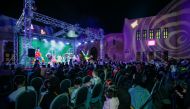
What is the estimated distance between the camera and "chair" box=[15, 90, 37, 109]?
3.95 m

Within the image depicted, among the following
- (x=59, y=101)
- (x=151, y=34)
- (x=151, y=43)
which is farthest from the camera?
(x=151, y=34)

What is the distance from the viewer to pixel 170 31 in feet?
94.4

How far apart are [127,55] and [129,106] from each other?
29.6 m

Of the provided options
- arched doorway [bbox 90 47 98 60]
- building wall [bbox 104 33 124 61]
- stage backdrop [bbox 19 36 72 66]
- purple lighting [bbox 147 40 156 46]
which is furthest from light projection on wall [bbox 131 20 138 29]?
stage backdrop [bbox 19 36 72 66]

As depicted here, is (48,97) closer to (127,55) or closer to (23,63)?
(23,63)

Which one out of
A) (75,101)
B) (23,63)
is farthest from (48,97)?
(23,63)

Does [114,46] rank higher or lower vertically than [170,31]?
lower

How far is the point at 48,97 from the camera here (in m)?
4.15

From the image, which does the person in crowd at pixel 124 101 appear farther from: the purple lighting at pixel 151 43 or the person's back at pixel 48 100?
the purple lighting at pixel 151 43

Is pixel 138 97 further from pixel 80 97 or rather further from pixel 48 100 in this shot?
pixel 48 100

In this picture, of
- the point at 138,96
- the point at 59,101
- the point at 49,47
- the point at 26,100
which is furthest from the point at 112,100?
the point at 49,47

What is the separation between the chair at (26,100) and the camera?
3951 mm

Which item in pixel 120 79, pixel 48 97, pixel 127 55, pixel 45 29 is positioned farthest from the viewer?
pixel 127 55

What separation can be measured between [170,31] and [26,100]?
2849cm
